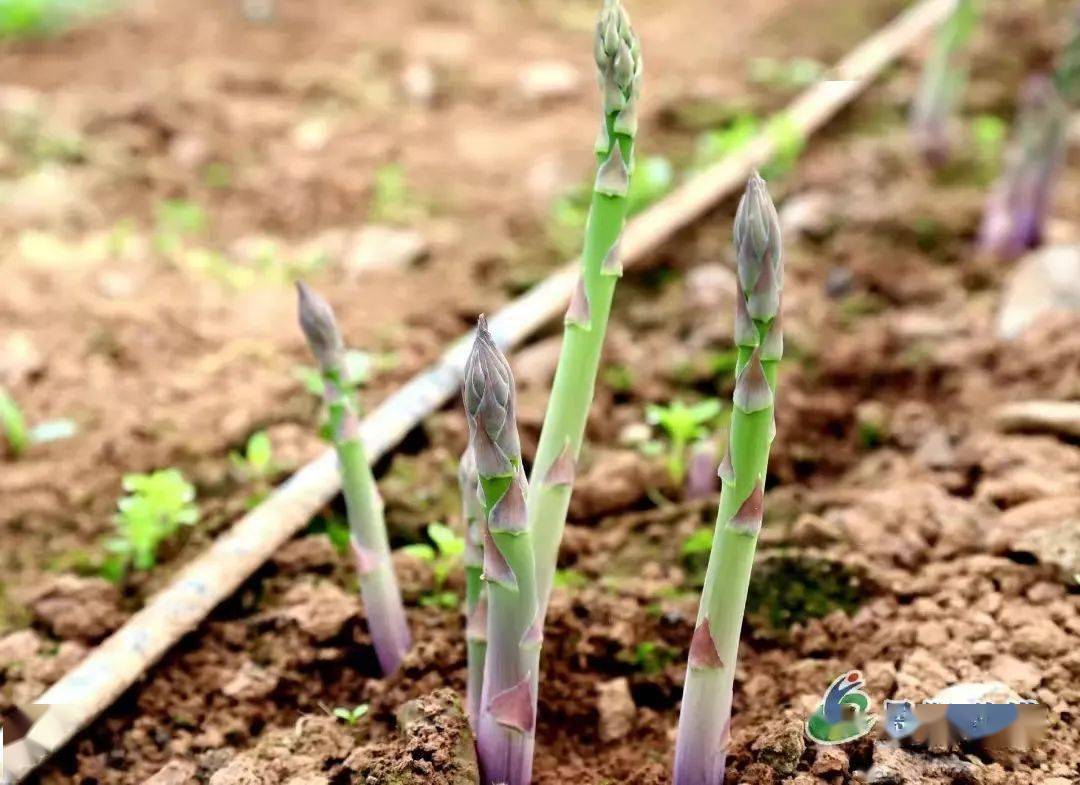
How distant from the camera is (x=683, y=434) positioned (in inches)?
121

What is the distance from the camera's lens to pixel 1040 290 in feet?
11.8

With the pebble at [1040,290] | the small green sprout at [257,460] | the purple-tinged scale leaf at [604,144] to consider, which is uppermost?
the pebble at [1040,290]

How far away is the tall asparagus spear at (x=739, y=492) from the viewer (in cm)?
169

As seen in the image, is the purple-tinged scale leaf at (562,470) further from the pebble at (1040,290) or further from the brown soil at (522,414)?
the pebble at (1040,290)

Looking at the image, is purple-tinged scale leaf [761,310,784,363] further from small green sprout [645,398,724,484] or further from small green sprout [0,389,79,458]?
small green sprout [0,389,79,458]

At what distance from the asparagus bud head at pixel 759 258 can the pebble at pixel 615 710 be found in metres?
1.04

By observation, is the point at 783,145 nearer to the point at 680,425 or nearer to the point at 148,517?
the point at 680,425

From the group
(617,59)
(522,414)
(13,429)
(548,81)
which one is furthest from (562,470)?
(548,81)

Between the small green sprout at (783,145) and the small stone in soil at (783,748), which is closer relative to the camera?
the small stone in soil at (783,748)

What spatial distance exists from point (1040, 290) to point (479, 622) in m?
2.56

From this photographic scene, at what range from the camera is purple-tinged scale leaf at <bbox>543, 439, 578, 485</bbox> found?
204 centimetres

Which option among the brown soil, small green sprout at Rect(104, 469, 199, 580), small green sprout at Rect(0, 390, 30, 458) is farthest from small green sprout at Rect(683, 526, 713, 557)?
small green sprout at Rect(0, 390, 30, 458)

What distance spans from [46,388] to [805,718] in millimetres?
2612

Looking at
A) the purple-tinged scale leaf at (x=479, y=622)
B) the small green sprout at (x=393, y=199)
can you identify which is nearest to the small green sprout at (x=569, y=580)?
the purple-tinged scale leaf at (x=479, y=622)
